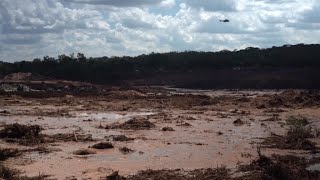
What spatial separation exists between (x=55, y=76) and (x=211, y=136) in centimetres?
7815

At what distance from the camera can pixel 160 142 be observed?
24469 mm

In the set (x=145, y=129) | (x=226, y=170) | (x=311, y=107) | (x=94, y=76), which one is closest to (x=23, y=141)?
(x=145, y=129)

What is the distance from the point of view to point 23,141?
2373cm

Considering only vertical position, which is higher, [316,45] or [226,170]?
[316,45]

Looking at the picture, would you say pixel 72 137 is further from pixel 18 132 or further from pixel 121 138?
pixel 18 132

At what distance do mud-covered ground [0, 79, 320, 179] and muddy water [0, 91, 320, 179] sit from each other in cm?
4

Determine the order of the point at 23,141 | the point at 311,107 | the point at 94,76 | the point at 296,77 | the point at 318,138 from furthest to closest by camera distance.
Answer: the point at 94,76 → the point at 296,77 → the point at 311,107 → the point at 318,138 → the point at 23,141

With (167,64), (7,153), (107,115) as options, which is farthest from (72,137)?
(167,64)

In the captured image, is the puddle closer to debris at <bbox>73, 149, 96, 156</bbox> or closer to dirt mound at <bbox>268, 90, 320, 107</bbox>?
dirt mound at <bbox>268, 90, 320, 107</bbox>

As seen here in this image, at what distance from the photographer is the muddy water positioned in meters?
18.1

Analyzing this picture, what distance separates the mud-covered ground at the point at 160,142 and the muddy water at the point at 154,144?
36 mm

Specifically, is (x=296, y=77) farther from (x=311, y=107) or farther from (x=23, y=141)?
(x=23, y=141)

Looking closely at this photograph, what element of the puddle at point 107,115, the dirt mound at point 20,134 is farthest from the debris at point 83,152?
the puddle at point 107,115

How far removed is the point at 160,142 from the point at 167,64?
90.2 m
